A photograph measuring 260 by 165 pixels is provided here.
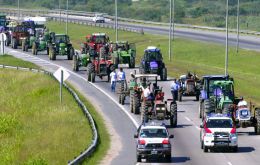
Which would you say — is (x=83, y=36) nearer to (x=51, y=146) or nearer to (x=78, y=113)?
(x=78, y=113)

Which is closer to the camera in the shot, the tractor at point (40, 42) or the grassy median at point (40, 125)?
the grassy median at point (40, 125)

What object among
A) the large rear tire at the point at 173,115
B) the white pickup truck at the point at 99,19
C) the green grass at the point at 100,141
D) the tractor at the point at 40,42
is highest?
the white pickup truck at the point at 99,19

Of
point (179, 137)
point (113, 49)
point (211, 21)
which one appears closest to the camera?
point (179, 137)

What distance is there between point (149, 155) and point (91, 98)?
26.1 metres

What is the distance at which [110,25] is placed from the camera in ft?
498

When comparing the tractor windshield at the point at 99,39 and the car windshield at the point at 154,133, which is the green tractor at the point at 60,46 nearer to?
the tractor windshield at the point at 99,39

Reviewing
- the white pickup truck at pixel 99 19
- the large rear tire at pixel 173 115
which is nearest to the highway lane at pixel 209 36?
the white pickup truck at pixel 99 19

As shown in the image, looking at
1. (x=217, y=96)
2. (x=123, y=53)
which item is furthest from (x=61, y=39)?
(x=217, y=96)

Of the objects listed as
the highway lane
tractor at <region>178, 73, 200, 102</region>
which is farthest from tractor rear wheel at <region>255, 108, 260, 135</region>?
the highway lane

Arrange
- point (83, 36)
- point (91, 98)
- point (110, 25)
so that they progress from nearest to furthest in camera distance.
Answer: point (91, 98) → point (83, 36) → point (110, 25)

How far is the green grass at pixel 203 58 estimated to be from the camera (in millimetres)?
77000

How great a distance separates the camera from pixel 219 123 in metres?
43.5

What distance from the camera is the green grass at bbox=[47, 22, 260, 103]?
253 feet

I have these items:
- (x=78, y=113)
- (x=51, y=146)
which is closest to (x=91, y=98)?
(x=78, y=113)
